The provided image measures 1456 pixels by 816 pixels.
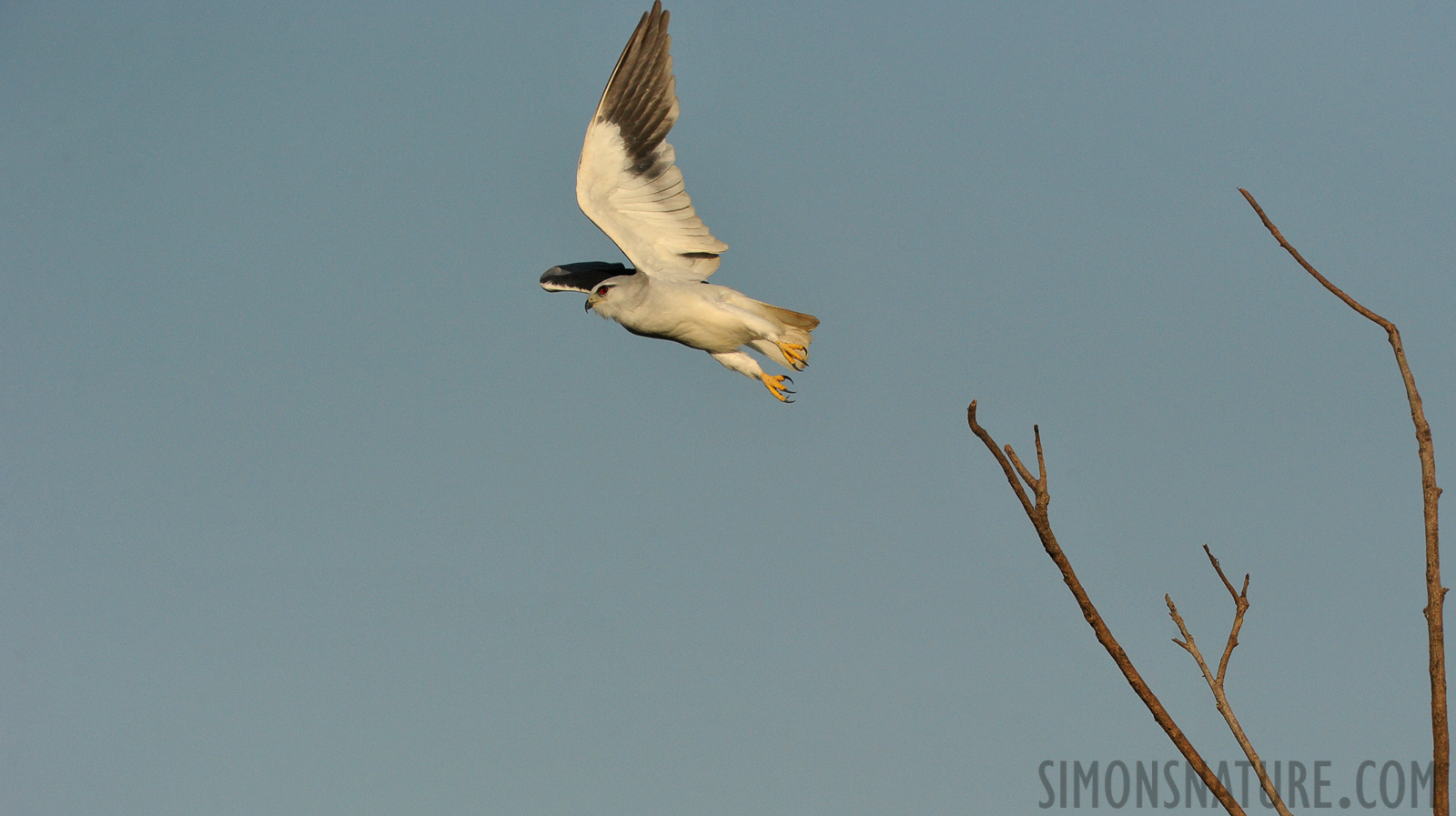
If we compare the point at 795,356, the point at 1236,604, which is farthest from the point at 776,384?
the point at 1236,604

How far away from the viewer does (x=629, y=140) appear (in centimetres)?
997

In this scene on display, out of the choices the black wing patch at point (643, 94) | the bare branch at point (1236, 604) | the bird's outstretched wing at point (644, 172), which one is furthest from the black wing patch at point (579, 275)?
the bare branch at point (1236, 604)

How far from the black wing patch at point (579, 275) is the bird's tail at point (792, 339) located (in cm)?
155

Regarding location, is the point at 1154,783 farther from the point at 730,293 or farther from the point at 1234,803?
the point at 730,293

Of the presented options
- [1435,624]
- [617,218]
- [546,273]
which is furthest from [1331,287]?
[546,273]

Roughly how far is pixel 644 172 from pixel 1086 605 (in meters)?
7.22

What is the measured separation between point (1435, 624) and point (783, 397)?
715cm

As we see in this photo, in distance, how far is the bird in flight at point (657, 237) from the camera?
9742 mm

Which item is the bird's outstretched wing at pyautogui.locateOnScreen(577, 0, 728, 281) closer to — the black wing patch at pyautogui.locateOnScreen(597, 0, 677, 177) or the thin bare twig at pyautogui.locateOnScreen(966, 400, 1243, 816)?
the black wing patch at pyautogui.locateOnScreen(597, 0, 677, 177)

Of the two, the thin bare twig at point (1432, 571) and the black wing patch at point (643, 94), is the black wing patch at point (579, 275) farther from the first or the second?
the thin bare twig at point (1432, 571)

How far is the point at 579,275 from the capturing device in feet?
37.0

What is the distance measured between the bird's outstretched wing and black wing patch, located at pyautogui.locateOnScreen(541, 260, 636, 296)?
61cm

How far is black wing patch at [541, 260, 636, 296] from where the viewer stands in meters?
11.1

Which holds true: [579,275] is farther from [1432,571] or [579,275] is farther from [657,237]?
[1432,571]
